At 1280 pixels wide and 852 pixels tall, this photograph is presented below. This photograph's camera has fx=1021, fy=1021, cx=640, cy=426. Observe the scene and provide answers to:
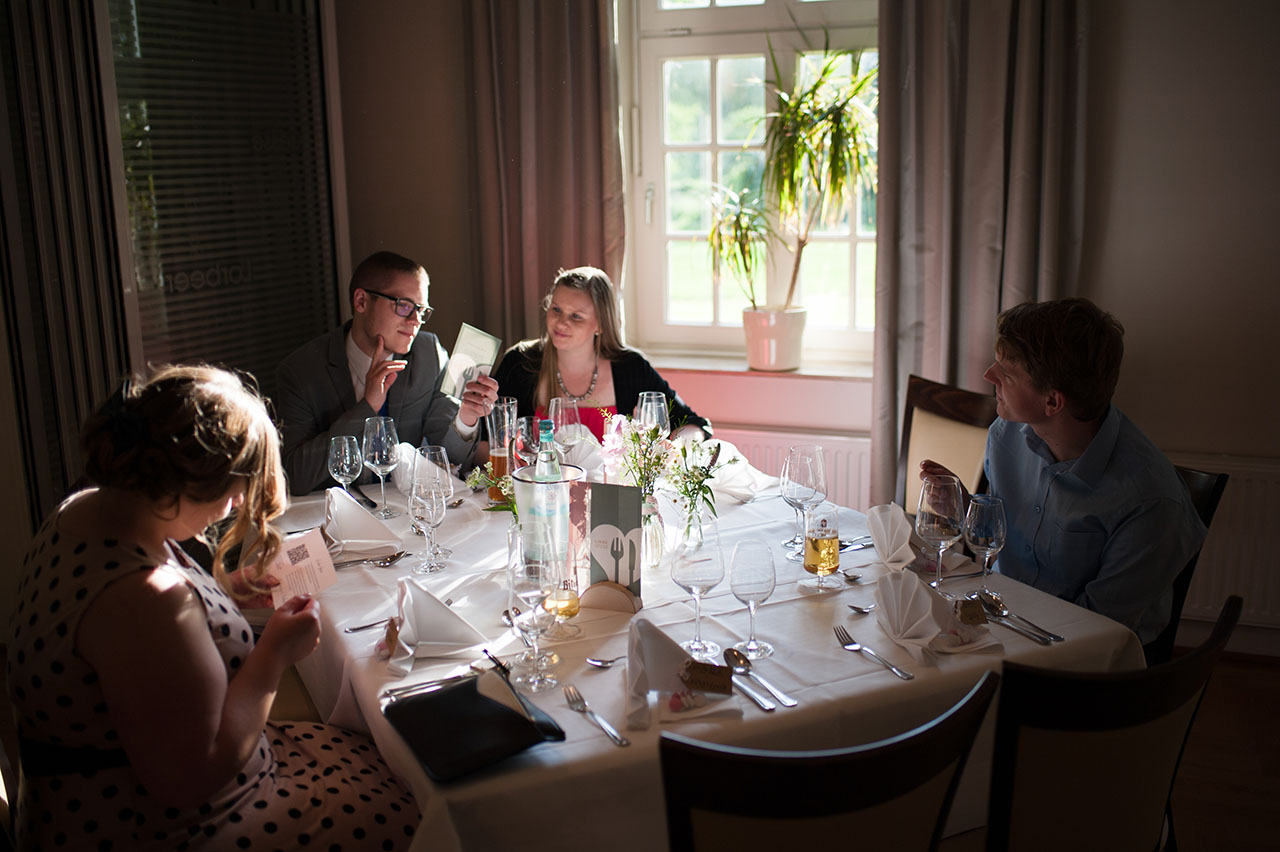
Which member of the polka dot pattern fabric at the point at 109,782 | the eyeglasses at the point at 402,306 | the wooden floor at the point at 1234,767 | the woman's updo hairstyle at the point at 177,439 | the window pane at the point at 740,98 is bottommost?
the wooden floor at the point at 1234,767

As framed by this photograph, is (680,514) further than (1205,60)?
No

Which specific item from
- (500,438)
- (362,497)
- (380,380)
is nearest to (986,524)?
(500,438)

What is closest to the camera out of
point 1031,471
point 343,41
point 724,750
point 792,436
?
point 724,750

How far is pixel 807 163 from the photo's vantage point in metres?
3.79

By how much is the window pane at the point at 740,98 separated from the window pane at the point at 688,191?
5.3 inches

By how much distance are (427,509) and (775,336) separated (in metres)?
2.08

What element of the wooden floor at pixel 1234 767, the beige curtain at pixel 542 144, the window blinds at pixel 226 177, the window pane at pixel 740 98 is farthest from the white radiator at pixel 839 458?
the window blinds at pixel 226 177

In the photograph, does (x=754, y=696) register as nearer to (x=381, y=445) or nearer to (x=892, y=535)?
(x=892, y=535)

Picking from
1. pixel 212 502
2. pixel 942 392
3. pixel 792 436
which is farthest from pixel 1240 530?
pixel 212 502

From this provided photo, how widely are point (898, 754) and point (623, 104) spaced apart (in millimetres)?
3350

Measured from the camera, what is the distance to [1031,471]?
7.25 ft

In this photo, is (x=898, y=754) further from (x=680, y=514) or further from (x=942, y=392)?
(x=942, y=392)

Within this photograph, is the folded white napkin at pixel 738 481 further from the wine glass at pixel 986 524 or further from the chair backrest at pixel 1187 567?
the chair backrest at pixel 1187 567

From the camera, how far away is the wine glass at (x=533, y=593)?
1.64 meters
